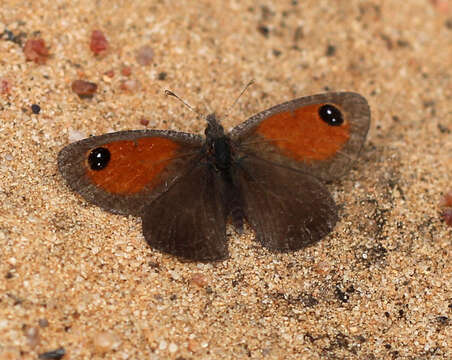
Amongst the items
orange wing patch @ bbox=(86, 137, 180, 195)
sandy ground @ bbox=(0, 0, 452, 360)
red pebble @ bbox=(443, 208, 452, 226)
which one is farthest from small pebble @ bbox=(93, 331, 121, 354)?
red pebble @ bbox=(443, 208, 452, 226)

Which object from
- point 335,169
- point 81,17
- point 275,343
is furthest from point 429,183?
point 81,17


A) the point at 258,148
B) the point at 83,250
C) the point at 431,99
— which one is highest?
the point at 431,99

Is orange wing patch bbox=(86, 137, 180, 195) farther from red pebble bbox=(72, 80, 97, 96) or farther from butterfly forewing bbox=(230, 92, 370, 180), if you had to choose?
red pebble bbox=(72, 80, 97, 96)

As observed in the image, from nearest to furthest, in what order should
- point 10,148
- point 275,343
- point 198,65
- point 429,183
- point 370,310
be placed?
point 275,343 → point 370,310 → point 10,148 → point 429,183 → point 198,65

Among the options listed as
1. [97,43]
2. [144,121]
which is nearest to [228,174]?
[144,121]

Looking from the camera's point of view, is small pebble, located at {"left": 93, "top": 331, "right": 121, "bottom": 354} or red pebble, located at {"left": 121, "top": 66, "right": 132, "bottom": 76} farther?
red pebble, located at {"left": 121, "top": 66, "right": 132, "bottom": 76}

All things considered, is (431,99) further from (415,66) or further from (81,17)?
(81,17)

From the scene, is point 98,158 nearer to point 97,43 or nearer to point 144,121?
point 144,121
